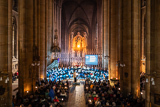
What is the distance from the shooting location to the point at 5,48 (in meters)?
9.06

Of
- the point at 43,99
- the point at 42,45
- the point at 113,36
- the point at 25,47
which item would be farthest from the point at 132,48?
the point at 42,45

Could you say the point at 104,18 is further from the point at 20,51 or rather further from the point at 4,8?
the point at 4,8

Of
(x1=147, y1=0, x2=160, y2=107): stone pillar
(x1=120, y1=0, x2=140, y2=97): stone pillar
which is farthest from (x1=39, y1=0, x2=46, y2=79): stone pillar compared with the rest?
(x1=147, y1=0, x2=160, y2=107): stone pillar

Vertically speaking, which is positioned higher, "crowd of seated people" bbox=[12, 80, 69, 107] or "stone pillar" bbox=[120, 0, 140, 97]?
"stone pillar" bbox=[120, 0, 140, 97]

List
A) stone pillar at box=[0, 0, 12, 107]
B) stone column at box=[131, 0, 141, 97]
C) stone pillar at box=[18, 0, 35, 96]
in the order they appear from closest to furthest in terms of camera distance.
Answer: stone pillar at box=[0, 0, 12, 107], stone column at box=[131, 0, 141, 97], stone pillar at box=[18, 0, 35, 96]

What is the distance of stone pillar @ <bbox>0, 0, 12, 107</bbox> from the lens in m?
8.86

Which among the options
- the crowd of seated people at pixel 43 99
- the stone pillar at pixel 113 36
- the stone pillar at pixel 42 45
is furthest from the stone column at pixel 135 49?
the stone pillar at pixel 42 45

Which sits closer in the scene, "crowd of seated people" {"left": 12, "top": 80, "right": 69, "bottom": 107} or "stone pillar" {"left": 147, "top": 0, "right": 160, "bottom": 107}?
"stone pillar" {"left": 147, "top": 0, "right": 160, "bottom": 107}

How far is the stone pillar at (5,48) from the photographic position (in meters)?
8.86

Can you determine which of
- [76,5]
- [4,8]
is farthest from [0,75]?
[76,5]

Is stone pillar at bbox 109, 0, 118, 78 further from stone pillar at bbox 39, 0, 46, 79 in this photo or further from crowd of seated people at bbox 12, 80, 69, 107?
stone pillar at bbox 39, 0, 46, 79

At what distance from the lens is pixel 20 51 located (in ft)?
44.5

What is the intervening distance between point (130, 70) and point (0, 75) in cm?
1074

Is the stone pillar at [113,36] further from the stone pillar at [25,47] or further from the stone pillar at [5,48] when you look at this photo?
the stone pillar at [5,48]
